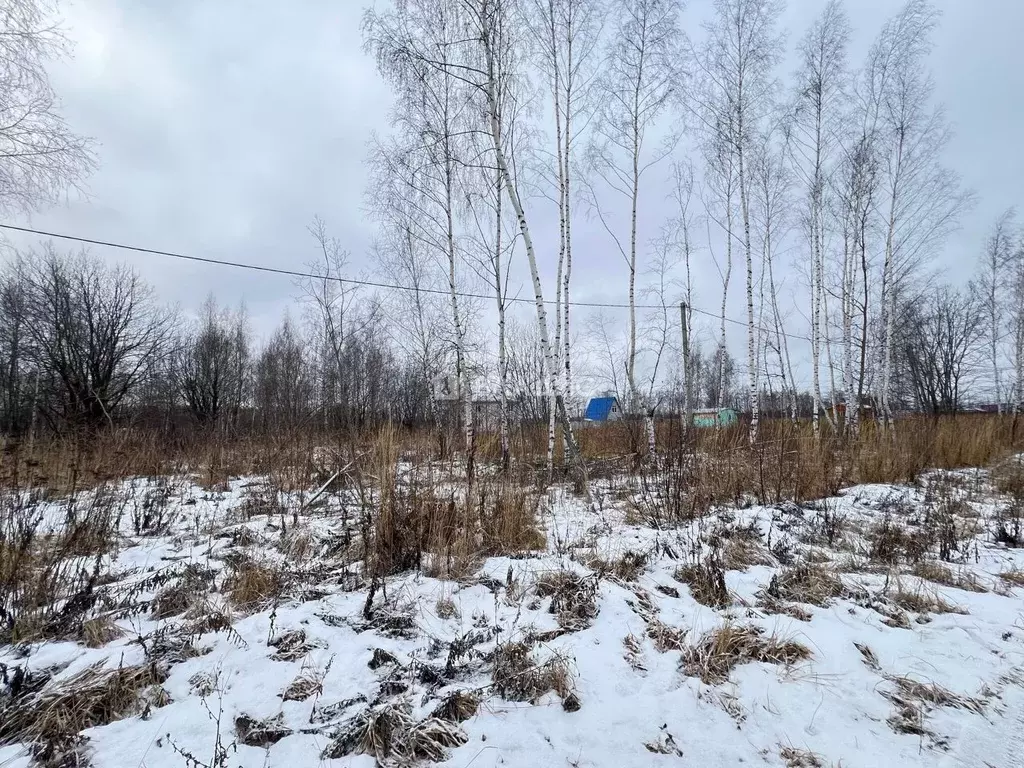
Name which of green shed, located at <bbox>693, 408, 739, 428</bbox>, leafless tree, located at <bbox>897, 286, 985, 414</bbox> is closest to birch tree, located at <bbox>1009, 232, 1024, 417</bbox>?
leafless tree, located at <bbox>897, 286, 985, 414</bbox>

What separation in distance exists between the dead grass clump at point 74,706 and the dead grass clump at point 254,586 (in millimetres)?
731

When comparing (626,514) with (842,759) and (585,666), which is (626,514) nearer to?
(585,666)

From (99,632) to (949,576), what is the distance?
5785 millimetres

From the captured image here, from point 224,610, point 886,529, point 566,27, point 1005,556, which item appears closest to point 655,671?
point 224,610

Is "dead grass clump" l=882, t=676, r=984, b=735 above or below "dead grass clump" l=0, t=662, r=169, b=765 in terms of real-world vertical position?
below

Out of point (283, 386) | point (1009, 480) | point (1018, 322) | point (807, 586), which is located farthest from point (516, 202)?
point (1018, 322)

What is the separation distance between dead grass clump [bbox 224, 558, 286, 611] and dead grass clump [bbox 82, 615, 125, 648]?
0.57 metres

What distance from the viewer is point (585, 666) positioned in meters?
2.23

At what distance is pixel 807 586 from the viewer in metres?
3.12

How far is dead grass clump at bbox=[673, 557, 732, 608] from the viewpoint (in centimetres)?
293

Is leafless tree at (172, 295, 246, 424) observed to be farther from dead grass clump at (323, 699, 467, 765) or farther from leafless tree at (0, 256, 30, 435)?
dead grass clump at (323, 699, 467, 765)

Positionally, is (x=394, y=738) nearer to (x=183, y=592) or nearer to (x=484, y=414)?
(x=183, y=592)

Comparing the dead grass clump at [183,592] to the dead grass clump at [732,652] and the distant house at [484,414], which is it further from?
the distant house at [484,414]

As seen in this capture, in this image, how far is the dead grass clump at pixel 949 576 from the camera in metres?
3.14
